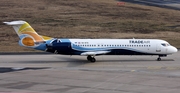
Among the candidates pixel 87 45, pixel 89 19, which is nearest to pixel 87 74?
pixel 87 45

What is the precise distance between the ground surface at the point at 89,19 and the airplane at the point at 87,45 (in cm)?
991

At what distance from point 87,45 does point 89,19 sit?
109 feet

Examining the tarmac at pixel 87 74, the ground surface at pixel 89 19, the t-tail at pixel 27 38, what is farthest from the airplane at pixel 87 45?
the ground surface at pixel 89 19

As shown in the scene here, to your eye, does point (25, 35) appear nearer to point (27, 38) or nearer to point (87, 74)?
point (27, 38)

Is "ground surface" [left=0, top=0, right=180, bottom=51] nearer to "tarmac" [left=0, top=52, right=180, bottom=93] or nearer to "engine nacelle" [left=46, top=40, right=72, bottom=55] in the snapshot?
"tarmac" [left=0, top=52, right=180, bottom=93]

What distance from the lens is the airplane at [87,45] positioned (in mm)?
44281

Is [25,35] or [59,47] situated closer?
[59,47]

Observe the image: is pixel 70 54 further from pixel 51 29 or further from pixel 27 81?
pixel 51 29

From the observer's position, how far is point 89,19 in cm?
7806

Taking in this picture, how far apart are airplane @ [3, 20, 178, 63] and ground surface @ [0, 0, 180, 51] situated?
9907 millimetres

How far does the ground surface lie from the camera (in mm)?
65438

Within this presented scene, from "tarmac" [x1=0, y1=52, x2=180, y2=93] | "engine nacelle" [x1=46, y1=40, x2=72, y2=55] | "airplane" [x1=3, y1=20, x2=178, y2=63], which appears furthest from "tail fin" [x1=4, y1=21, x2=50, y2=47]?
"tarmac" [x1=0, y1=52, x2=180, y2=93]

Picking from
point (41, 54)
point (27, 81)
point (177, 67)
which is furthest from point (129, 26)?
point (27, 81)

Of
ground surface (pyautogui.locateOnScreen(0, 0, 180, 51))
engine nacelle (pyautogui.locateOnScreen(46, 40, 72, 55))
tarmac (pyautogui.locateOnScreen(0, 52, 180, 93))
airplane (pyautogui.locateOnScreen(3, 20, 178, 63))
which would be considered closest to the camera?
tarmac (pyautogui.locateOnScreen(0, 52, 180, 93))
